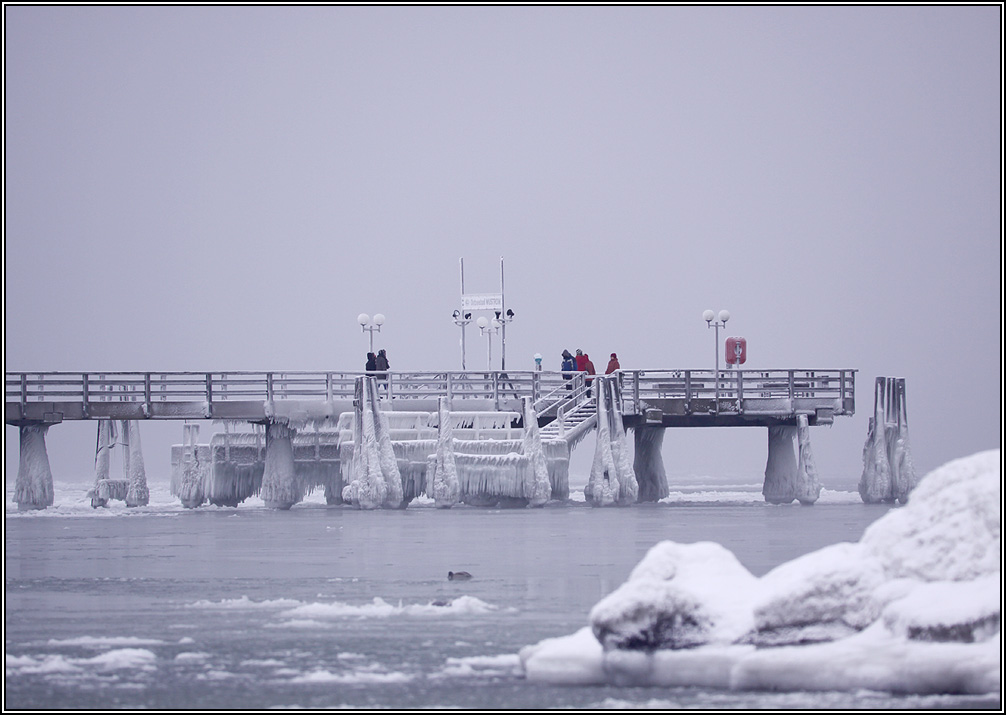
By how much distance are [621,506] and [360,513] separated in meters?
6.64

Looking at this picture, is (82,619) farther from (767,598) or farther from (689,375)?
(689,375)

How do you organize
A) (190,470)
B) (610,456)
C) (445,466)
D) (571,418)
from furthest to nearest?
(190,470)
(571,418)
(610,456)
(445,466)

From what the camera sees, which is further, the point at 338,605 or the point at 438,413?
the point at 438,413

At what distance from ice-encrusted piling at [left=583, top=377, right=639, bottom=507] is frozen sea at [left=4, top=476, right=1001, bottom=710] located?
2.43m

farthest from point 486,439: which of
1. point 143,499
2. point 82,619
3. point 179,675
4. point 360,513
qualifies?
point 179,675

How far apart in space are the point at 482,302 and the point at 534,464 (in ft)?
26.2

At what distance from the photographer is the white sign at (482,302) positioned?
44344 millimetres

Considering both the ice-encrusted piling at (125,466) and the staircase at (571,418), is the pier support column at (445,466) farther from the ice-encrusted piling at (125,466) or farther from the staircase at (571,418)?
the ice-encrusted piling at (125,466)

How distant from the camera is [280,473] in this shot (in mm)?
40656

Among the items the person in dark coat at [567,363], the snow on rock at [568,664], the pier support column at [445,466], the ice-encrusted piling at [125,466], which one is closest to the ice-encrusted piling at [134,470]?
the ice-encrusted piling at [125,466]

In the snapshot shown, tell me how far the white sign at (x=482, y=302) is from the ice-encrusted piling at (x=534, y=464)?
21.9 ft

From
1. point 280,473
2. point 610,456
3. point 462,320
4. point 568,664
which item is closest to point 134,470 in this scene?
point 280,473

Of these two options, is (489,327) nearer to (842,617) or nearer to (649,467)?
(649,467)

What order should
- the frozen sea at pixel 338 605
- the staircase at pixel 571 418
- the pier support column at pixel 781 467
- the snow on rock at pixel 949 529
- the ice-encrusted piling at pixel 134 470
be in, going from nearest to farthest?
the snow on rock at pixel 949 529 < the frozen sea at pixel 338 605 < the staircase at pixel 571 418 < the pier support column at pixel 781 467 < the ice-encrusted piling at pixel 134 470
